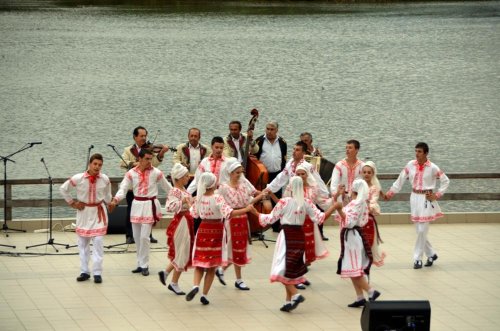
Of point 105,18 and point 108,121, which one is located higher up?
point 105,18

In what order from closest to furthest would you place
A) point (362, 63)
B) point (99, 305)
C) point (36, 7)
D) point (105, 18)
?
point (99, 305), point (362, 63), point (105, 18), point (36, 7)

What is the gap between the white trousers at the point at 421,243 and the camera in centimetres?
1697

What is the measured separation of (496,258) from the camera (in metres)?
17.8

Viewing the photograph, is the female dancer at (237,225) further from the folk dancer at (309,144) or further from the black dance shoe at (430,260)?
the folk dancer at (309,144)

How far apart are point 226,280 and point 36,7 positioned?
83925mm

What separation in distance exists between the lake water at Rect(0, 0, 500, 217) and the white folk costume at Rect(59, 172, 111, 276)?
13773mm

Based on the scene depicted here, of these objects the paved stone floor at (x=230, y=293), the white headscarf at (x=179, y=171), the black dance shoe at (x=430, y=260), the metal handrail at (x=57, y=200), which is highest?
the white headscarf at (x=179, y=171)

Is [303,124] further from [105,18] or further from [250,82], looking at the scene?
[105,18]

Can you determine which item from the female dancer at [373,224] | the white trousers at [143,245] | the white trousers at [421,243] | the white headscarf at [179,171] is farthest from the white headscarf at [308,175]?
the white trousers at [143,245]

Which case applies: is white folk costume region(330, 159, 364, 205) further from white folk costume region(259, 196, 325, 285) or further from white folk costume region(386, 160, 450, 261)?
white folk costume region(259, 196, 325, 285)

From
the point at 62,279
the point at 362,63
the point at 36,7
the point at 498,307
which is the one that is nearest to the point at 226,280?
the point at 62,279

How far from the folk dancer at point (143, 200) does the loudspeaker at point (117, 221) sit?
2.59m

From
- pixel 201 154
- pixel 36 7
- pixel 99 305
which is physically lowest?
pixel 99 305

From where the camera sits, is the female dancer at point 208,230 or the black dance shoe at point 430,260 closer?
the female dancer at point 208,230
